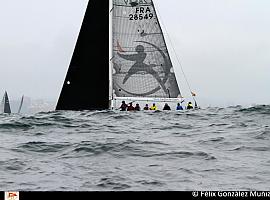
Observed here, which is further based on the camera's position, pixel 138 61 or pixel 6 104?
pixel 6 104

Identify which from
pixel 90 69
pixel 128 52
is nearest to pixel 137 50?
pixel 128 52

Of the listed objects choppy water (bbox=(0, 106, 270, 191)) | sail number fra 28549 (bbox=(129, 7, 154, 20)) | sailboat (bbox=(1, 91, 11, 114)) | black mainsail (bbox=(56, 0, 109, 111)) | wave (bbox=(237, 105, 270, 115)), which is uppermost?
sail number fra 28549 (bbox=(129, 7, 154, 20))

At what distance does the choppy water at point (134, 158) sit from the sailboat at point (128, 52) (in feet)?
44.0

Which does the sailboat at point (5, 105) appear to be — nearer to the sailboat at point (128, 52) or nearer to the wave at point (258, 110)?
the sailboat at point (128, 52)

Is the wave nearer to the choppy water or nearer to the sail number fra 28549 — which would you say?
the choppy water

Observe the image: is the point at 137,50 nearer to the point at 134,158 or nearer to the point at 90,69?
the point at 90,69

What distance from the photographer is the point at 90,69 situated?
27.5 m

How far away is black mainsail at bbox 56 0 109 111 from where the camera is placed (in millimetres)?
27312

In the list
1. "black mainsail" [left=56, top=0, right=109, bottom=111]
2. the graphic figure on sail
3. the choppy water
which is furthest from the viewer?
the graphic figure on sail

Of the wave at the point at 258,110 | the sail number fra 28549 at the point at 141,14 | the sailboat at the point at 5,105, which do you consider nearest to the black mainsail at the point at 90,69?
the sail number fra 28549 at the point at 141,14

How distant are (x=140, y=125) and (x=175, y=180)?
936 centimetres

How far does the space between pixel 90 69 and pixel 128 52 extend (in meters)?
3.33

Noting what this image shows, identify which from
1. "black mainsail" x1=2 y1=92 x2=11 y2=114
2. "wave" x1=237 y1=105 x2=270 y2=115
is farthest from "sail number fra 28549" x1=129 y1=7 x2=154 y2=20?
"black mainsail" x1=2 y1=92 x2=11 y2=114

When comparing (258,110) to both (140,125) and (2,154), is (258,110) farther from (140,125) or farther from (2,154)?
(2,154)
